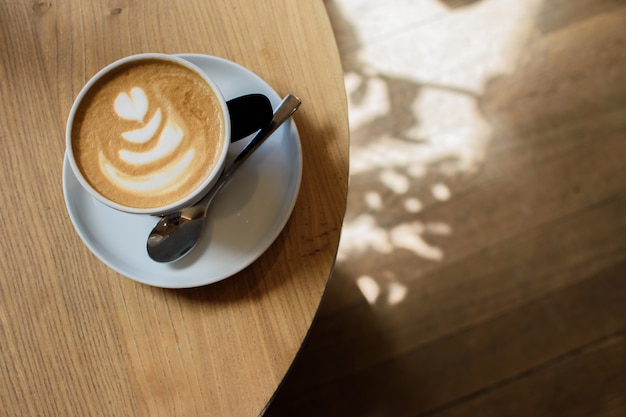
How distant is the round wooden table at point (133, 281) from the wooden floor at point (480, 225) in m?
0.55

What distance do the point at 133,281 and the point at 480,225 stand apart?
0.85m

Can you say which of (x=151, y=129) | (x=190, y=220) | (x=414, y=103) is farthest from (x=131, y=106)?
(x=414, y=103)

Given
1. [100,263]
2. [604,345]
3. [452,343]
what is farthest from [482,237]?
[100,263]

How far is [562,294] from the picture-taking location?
1.20 meters

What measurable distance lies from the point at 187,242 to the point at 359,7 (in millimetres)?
898

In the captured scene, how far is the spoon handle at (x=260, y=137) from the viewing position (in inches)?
24.2

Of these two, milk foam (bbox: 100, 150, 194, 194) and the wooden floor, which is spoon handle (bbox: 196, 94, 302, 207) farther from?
the wooden floor

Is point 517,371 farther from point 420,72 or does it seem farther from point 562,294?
point 420,72

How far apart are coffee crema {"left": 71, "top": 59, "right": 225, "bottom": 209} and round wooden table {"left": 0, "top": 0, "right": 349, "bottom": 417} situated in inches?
3.2

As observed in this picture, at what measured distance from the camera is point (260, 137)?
0.62 m

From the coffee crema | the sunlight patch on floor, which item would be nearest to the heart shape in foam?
the coffee crema

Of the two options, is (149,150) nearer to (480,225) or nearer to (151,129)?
(151,129)

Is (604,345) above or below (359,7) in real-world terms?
below

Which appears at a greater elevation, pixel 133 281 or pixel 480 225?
pixel 480 225
